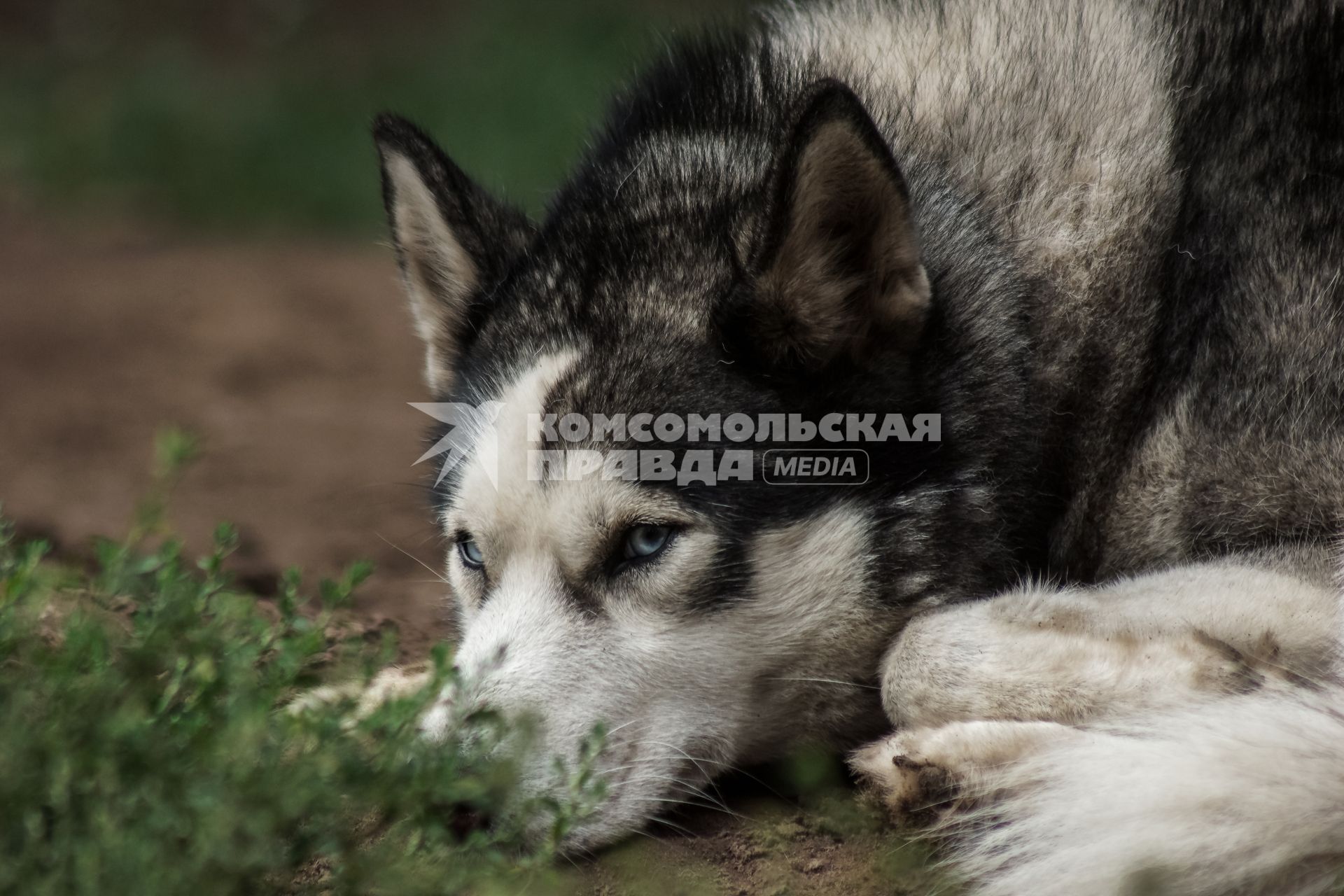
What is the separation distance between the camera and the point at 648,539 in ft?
9.07

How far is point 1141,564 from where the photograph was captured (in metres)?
3.06

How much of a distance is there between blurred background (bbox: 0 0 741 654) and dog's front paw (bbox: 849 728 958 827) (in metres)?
1.52

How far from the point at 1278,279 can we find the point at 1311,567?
608mm

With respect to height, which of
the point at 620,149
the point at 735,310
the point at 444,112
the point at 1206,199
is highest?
the point at 444,112

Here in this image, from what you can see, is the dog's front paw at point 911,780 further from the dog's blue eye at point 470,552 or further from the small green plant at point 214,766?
the dog's blue eye at point 470,552

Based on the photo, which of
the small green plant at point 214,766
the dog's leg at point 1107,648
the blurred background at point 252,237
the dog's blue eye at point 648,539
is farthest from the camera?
the blurred background at point 252,237

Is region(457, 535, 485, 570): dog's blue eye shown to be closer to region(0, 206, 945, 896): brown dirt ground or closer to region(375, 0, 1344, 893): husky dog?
region(375, 0, 1344, 893): husky dog

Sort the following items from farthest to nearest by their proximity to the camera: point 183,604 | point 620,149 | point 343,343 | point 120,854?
point 343,343
point 620,149
point 183,604
point 120,854

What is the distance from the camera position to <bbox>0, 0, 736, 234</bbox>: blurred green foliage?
10.1 meters

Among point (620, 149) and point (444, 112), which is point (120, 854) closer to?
point (620, 149)

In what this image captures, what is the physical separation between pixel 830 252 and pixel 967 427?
479mm

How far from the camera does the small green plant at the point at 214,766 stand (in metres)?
1.97

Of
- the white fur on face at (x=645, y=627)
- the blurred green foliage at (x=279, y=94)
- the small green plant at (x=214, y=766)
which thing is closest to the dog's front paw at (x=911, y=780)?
the white fur on face at (x=645, y=627)

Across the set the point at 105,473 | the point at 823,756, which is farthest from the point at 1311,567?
the point at 105,473
